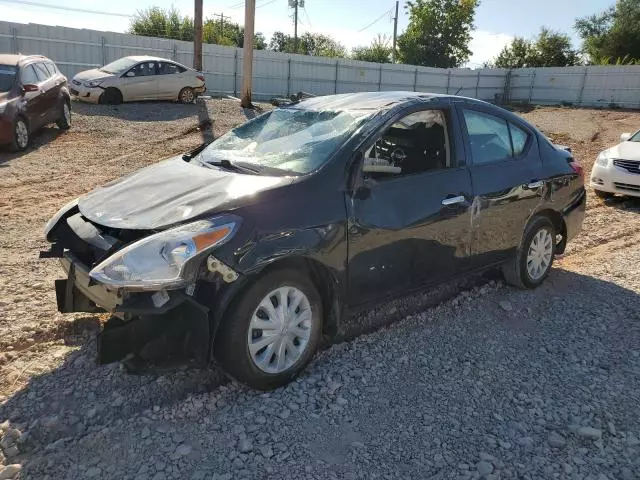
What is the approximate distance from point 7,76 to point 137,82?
672 cm

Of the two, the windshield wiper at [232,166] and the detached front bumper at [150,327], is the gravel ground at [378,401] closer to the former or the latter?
the detached front bumper at [150,327]

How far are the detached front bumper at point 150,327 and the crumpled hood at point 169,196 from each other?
41 centimetres

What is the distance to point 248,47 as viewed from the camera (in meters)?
17.8

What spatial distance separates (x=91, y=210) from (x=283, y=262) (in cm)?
129

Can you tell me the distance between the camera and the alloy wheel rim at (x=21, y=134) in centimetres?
1012

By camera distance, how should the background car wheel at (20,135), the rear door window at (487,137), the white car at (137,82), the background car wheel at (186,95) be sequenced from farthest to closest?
the background car wheel at (186,95), the white car at (137,82), the background car wheel at (20,135), the rear door window at (487,137)

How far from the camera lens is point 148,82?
17156mm

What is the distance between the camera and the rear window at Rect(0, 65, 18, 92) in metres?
10.2

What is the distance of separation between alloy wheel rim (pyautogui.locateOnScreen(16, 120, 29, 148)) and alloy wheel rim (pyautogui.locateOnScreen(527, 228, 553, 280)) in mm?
9197

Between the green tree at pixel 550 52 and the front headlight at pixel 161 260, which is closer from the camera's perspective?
the front headlight at pixel 161 260

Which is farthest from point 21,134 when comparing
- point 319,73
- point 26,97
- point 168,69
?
point 319,73

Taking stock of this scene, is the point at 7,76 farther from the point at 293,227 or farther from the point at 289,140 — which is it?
the point at 293,227

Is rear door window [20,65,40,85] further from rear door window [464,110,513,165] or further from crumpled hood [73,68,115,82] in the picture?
rear door window [464,110,513,165]

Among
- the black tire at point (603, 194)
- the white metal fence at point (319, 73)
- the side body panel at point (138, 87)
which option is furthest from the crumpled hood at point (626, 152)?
the side body panel at point (138, 87)
